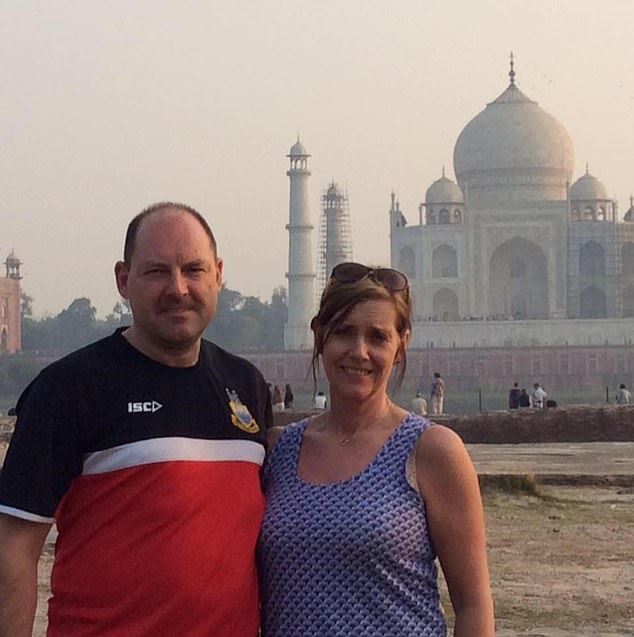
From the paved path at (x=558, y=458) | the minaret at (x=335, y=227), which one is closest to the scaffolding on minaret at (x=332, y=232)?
the minaret at (x=335, y=227)

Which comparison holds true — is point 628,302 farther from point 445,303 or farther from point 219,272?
point 219,272

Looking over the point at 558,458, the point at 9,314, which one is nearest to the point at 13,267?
the point at 9,314

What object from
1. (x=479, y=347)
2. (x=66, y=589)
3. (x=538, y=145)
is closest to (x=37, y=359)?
(x=479, y=347)

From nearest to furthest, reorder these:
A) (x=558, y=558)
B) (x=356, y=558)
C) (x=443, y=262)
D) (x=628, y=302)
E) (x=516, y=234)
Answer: (x=356, y=558) → (x=558, y=558) → (x=516, y=234) → (x=443, y=262) → (x=628, y=302)

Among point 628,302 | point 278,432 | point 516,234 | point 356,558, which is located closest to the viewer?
point 356,558

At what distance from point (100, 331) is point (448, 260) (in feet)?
59.5

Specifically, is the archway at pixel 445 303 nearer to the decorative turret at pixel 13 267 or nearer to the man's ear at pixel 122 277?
the decorative turret at pixel 13 267

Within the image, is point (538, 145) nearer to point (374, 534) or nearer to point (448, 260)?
point (448, 260)

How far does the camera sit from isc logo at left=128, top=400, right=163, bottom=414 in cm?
192

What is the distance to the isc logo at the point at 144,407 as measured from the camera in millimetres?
1915

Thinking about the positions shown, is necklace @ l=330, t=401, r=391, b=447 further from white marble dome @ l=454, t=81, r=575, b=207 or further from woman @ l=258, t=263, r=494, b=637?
white marble dome @ l=454, t=81, r=575, b=207

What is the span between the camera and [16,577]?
1.87 m

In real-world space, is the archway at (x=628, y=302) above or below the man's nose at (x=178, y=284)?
above

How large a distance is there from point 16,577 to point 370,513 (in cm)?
45
